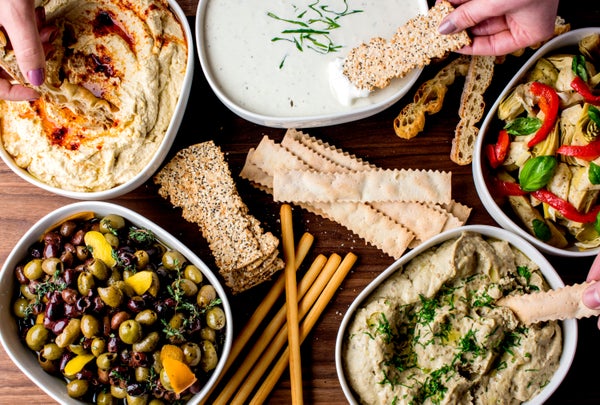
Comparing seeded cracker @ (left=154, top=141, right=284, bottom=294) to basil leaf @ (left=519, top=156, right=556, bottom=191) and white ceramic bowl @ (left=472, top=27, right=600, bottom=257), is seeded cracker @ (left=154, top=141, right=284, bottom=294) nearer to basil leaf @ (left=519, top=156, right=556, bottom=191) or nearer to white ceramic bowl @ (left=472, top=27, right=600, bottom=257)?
white ceramic bowl @ (left=472, top=27, right=600, bottom=257)

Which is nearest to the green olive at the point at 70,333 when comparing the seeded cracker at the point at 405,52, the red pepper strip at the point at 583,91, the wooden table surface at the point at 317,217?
the wooden table surface at the point at 317,217

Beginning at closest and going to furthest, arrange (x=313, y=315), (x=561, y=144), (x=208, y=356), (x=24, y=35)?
(x=24, y=35), (x=208, y=356), (x=561, y=144), (x=313, y=315)

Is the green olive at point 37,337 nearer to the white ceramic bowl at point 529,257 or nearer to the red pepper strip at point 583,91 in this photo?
the white ceramic bowl at point 529,257

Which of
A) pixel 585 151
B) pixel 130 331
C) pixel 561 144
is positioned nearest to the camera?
pixel 130 331

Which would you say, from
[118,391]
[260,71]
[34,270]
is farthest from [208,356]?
[260,71]

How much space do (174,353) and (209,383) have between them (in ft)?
0.60

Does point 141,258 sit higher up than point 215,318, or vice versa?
point 141,258

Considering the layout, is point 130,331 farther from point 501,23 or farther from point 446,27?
point 501,23

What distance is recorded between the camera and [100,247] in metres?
2.25

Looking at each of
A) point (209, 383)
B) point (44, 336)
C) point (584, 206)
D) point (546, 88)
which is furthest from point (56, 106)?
point (584, 206)

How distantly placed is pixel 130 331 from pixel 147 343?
2.9 inches

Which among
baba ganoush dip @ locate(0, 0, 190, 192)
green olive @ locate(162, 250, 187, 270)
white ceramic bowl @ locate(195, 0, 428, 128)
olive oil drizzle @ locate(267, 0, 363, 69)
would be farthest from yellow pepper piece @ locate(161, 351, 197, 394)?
olive oil drizzle @ locate(267, 0, 363, 69)

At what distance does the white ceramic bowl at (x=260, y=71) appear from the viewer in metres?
2.43

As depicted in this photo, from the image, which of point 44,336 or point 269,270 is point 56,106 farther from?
point 269,270
